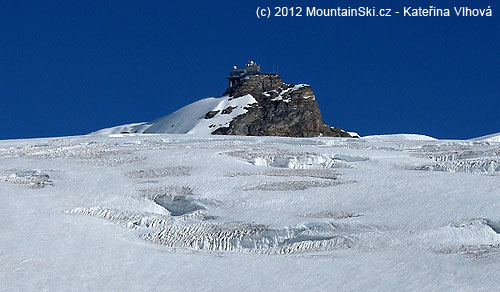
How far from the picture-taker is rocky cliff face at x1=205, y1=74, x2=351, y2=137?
530 ft

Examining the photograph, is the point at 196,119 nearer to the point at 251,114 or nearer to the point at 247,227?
the point at 251,114

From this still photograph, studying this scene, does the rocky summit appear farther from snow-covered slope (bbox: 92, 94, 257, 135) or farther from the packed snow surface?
the packed snow surface

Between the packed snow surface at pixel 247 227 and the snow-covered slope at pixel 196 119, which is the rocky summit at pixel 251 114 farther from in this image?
the packed snow surface at pixel 247 227

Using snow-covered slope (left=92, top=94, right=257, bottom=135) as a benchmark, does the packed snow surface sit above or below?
below

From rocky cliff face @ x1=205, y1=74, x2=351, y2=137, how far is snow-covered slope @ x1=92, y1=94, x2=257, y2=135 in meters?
1.32

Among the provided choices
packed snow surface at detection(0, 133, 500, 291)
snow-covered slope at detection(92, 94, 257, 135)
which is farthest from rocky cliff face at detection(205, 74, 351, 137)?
packed snow surface at detection(0, 133, 500, 291)

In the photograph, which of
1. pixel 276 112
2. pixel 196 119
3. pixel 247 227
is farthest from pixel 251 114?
pixel 247 227

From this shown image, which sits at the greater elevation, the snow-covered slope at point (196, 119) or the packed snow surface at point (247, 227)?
the snow-covered slope at point (196, 119)

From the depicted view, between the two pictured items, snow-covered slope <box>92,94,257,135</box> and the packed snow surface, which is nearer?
the packed snow surface

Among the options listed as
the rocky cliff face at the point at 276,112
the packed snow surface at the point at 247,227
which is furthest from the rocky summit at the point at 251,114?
the packed snow surface at the point at 247,227

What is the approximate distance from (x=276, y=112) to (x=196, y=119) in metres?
16.2

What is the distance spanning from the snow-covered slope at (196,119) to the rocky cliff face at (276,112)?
51.9 inches

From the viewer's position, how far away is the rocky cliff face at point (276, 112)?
162 m

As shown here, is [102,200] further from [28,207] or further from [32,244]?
[32,244]
